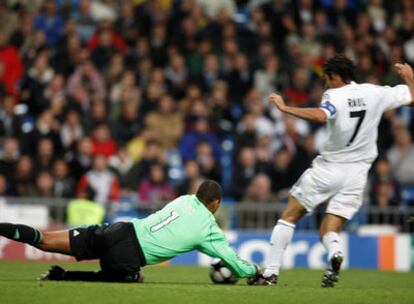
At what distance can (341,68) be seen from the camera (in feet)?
36.6

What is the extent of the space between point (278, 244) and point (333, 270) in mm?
710

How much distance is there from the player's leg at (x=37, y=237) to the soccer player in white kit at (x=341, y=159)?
2.00m

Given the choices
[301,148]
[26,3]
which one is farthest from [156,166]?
[26,3]

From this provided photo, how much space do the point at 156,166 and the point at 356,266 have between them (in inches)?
149

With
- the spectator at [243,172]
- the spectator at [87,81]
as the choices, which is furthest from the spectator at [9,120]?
the spectator at [243,172]

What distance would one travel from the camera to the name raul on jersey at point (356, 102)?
1095cm

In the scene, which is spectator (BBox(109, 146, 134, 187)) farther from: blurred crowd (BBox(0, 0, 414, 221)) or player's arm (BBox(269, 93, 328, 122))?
player's arm (BBox(269, 93, 328, 122))

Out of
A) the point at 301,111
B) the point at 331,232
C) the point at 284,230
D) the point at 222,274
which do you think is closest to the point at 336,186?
the point at 331,232

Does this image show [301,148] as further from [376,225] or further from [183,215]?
[183,215]

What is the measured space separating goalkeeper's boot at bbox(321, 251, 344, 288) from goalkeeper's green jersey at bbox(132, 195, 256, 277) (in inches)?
31.6

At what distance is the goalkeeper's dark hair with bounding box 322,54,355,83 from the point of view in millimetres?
11141

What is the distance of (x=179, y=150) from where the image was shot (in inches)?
776

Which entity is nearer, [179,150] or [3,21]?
[179,150]

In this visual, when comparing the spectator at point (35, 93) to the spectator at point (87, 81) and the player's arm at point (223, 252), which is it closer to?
the spectator at point (87, 81)
